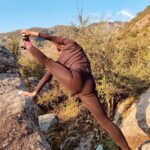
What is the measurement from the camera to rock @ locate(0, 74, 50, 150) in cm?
1209

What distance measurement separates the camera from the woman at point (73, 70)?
8.74 m

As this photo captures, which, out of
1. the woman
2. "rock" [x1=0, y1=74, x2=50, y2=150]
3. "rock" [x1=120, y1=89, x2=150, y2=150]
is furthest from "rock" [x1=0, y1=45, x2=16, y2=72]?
"rock" [x1=120, y1=89, x2=150, y2=150]

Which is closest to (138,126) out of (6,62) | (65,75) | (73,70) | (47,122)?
(47,122)

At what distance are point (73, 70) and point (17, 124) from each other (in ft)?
13.1

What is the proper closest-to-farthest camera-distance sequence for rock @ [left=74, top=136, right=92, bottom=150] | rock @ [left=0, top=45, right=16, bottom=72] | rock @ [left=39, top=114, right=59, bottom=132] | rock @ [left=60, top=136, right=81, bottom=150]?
1. rock @ [left=0, top=45, right=16, bottom=72]
2. rock @ [left=74, top=136, right=92, bottom=150]
3. rock @ [left=60, top=136, right=81, bottom=150]
4. rock @ [left=39, top=114, right=59, bottom=132]

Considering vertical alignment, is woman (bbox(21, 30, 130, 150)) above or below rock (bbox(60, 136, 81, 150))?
above

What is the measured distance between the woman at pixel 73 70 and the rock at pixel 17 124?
291cm

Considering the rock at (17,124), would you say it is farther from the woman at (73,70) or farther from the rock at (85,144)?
the rock at (85,144)

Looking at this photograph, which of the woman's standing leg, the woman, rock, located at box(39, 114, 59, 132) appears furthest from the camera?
rock, located at box(39, 114, 59, 132)

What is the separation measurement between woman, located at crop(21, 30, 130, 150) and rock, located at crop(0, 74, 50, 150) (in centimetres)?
291

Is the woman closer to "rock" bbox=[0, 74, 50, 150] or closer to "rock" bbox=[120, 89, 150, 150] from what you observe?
"rock" bbox=[0, 74, 50, 150]

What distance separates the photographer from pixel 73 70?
9008 mm

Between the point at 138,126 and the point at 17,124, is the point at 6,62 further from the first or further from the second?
the point at 138,126

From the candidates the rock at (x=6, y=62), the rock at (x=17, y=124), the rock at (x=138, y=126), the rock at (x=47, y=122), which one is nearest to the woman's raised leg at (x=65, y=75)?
the rock at (x=17, y=124)
